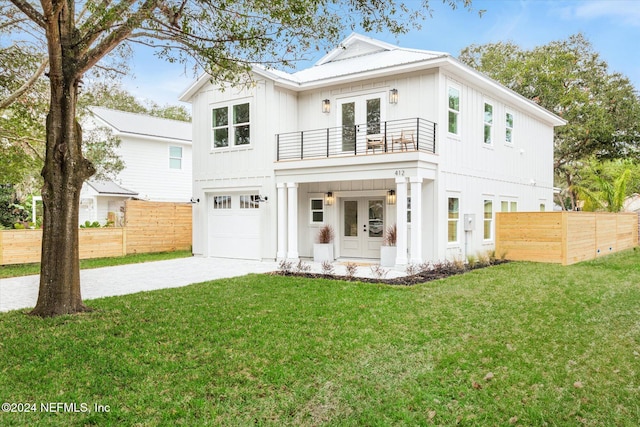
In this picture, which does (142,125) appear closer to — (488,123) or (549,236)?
(488,123)

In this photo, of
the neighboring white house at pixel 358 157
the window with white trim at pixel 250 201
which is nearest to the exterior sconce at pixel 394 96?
the neighboring white house at pixel 358 157

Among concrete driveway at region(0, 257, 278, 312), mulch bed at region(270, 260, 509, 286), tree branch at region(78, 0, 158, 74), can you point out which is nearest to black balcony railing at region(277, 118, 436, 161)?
mulch bed at region(270, 260, 509, 286)

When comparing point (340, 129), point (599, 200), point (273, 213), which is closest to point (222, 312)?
point (273, 213)

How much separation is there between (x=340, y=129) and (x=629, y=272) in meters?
9.21

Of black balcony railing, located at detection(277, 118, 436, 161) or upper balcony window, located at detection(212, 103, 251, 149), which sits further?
upper balcony window, located at detection(212, 103, 251, 149)

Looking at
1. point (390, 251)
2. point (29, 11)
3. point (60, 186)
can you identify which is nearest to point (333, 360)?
point (60, 186)

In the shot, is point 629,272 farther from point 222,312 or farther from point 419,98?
point 222,312

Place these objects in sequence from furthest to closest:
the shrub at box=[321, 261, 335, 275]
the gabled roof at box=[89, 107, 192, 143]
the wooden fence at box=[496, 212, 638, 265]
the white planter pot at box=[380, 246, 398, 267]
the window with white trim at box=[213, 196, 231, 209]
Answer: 1. the gabled roof at box=[89, 107, 192, 143]
2. the window with white trim at box=[213, 196, 231, 209]
3. the wooden fence at box=[496, 212, 638, 265]
4. the white planter pot at box=[380, 246, 398, 267]
5. the shrub at box=[321, 261, 335, 275]

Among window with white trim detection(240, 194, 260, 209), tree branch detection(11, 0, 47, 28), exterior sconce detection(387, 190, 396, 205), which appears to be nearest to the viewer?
tree branch detection(11, 0, 47, 28)

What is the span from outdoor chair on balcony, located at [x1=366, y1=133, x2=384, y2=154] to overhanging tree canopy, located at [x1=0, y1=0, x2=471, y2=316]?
5.18 metres

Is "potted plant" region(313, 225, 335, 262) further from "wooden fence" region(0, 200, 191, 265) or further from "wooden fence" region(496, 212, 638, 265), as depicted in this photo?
"wooden fence" region(0, 200, 191, 265)

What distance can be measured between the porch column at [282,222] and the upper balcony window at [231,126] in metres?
2.16

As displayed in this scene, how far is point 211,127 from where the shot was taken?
17062 millimetres

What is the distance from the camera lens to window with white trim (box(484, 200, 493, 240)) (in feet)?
53.3
